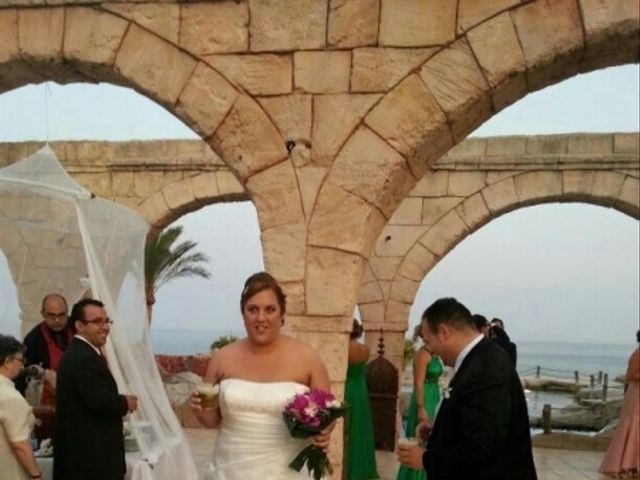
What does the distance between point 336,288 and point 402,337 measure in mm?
6781

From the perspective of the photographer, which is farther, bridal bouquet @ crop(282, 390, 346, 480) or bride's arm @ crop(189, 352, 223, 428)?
bride's arm @ crop(189, 352, 223, 428)

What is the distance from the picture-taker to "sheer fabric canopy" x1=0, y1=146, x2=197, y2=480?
17.3 feet

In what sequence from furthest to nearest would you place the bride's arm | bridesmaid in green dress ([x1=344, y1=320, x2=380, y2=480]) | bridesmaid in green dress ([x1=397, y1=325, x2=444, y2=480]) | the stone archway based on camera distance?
1. bridesmaid in green dress ([x1=344, y1=320, x2=380, y2=480])
2. bridesmaid in green dress ([x1=397, y1=325, x2=444, y2=480])
3. the stone archway
4. the bride's arm

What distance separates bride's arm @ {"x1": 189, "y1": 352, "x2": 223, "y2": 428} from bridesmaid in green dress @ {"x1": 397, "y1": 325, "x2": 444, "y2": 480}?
2880mm

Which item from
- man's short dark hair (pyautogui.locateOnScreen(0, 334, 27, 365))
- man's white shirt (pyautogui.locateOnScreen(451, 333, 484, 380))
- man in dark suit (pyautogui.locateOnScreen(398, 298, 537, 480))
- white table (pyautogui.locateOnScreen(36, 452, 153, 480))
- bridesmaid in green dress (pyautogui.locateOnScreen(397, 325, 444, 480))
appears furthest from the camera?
bridesmaid in green dress (pyautogui.locateOnScreen(397, 325, 444, 480))

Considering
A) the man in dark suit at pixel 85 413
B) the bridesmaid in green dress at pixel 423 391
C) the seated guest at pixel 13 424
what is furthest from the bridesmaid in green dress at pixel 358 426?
the seated guest at pixel 13 424

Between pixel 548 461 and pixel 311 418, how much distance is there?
708 centimetres

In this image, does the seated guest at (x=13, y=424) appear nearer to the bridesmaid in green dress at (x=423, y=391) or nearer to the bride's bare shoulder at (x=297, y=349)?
the bride's bare shoulder at (x=297, y=349)

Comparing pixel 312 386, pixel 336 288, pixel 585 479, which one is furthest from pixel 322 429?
pixel 585 479

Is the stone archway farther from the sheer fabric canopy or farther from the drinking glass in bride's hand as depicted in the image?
the drinking glass in bride's hand

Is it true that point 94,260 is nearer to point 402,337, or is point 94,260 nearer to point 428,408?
point 428,408

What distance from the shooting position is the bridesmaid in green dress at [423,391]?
20.6 ft

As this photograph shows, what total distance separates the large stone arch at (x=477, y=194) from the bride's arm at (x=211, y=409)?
7.72 m

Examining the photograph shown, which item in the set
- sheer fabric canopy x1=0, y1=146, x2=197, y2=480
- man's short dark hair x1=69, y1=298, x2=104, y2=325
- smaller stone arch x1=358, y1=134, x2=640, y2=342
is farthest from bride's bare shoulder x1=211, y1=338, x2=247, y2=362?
smaller stone arch x1=358, y1=134, x2=640, y2=342
